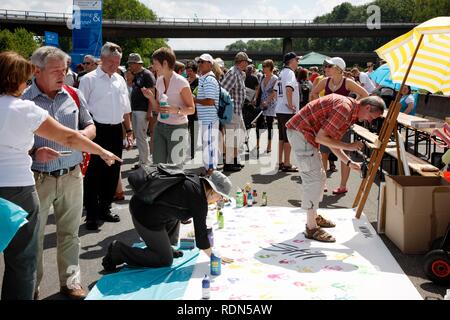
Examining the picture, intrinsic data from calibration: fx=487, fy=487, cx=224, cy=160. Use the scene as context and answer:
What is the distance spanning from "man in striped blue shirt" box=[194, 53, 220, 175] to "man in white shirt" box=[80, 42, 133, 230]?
149cm

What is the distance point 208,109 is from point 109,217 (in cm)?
223

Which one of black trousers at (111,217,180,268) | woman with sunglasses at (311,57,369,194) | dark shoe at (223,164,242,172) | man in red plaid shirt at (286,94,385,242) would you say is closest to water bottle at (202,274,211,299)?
black trousers at (111,217,180,268)

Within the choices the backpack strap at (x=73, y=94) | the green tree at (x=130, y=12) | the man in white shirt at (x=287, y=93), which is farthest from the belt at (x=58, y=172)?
the green tree at (x=130, y=12)

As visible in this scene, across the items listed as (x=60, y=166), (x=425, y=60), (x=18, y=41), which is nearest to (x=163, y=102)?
(x=60, y=166)

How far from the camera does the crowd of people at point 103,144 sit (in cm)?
299

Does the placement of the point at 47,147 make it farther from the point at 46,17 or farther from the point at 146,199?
the point at 46,17

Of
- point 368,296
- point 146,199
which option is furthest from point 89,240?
point 368,296

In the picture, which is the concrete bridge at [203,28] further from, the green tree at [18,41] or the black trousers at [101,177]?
the black trousers at [101,177]

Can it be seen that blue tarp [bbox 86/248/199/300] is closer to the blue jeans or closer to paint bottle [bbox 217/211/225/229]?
the blue jeans

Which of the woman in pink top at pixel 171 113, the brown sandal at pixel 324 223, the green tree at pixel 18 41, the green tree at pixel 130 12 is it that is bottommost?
the brown sandal at pixel 324 223

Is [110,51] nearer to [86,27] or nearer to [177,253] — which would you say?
[177,253]

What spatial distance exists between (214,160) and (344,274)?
3349mm

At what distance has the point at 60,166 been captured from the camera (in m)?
3.71
